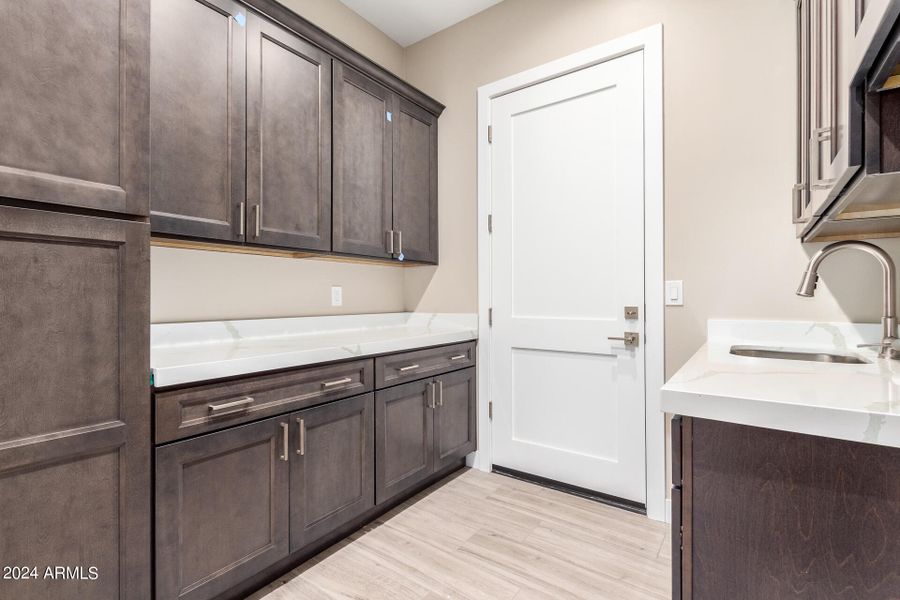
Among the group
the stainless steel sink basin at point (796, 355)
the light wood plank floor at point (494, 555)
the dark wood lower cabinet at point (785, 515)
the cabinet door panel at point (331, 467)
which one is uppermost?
the stainless steel sink basin at point (796, 355)

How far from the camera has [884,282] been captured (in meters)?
1.34

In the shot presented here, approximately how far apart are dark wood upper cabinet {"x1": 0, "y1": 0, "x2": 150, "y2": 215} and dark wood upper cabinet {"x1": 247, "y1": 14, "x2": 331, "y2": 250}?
1.97 feet

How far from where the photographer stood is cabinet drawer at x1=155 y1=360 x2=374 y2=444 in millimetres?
1273

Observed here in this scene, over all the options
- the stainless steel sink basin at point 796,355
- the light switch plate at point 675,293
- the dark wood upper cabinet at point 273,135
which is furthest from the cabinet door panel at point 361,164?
the stainless steel sink basin at point 796,355

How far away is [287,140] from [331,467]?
1.43 meters

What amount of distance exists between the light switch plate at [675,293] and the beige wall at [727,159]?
3 cm

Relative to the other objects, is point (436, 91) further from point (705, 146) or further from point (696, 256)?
point (696, 256)

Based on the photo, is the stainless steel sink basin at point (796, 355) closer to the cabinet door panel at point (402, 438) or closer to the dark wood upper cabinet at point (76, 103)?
the cabinet door panel at point (402, 438)

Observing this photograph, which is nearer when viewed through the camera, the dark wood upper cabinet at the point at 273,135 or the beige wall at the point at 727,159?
the dark wood upper cabinet at the point at 273,135

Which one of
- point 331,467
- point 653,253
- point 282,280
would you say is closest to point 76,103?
point 282,280

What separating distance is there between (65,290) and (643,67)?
96.3 inches

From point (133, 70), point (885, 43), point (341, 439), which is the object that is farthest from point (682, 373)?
point (133, 70)

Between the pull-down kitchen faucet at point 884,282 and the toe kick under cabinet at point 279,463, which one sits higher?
the pull-down kitchen faucet at point 884,282

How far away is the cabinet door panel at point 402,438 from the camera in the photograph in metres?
2.00
